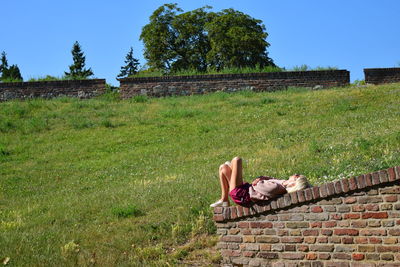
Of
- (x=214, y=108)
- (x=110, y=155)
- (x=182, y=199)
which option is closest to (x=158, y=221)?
(x=182, y=199)

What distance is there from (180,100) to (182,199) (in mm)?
13259

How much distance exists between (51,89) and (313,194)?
2006cm

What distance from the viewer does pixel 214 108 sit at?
21.1m

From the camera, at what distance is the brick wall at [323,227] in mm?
6641

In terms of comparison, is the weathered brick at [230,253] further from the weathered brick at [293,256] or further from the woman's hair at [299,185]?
the woman's hair at [299,185]

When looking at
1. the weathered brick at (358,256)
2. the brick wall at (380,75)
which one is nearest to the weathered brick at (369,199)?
the weathered brick at (358,256)

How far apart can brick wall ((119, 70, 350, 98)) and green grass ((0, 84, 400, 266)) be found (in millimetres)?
841

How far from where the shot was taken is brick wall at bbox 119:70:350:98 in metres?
24.2

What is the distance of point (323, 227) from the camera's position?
696 cm

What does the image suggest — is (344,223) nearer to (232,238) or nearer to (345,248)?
(345,248)

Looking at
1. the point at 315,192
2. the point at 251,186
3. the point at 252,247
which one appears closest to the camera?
the point at 315,192

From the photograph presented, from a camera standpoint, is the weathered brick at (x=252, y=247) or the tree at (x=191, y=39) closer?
the weathered brick at (x=252, y=247)

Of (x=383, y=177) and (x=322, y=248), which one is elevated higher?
(x=383, y=177)

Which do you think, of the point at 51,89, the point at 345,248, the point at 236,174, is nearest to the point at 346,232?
the point at 345,248
